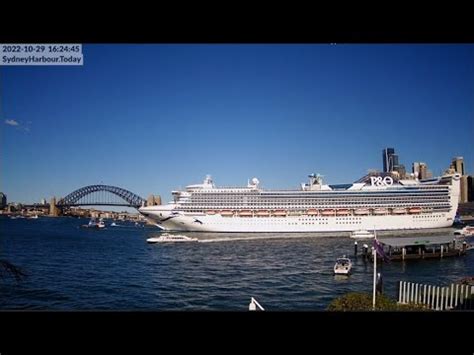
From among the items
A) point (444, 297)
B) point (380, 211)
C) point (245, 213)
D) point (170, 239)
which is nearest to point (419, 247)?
point (380, 211)

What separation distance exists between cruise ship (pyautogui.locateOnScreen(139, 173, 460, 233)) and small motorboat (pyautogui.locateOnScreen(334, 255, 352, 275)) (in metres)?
0.74

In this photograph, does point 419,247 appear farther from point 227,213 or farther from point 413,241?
point 227,213

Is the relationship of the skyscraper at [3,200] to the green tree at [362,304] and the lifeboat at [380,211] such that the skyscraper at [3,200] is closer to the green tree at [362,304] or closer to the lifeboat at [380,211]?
the green tree at [362,304]

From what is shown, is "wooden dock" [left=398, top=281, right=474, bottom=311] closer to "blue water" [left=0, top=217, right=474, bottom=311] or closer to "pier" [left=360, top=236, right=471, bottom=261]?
"blue water" [left=0, top=217, right=474, bottom=311]

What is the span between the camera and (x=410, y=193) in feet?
13.9

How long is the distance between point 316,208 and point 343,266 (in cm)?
172

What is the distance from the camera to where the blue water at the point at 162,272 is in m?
2.51

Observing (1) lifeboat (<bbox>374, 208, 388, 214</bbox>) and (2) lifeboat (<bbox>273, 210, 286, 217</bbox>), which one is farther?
(2) lifeboat (<bbox>273, 210, 286, 217</bbox>)

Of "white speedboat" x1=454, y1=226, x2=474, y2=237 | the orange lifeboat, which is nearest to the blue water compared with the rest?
"white speedboat" x1=454, y1=226, x2=474, y2=237

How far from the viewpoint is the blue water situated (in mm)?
2510

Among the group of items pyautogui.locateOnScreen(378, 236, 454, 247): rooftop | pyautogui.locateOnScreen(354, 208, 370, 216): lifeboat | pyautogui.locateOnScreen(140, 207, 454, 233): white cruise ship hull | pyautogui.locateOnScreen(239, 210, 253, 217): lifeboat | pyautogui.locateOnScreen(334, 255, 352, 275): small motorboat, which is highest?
pyautogui.locateOnScreen(354, 208, 370, 216): lifeboat
